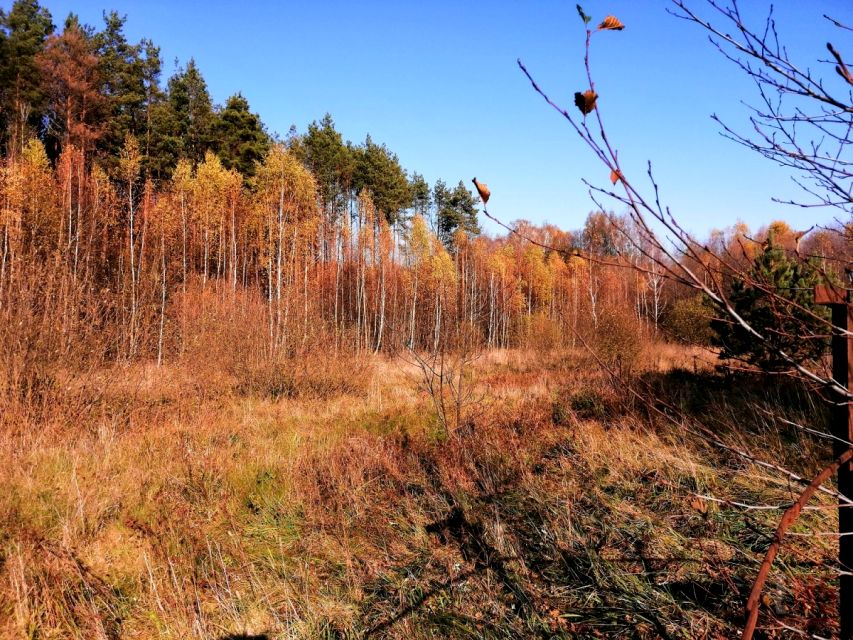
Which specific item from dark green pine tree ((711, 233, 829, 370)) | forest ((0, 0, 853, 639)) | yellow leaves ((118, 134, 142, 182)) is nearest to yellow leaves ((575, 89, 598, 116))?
forest ((0, 0, 853, 639))

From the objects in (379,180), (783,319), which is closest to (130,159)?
(379,180)

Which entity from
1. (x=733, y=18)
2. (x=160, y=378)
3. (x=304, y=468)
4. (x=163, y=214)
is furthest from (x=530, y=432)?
(x=163, y=214)

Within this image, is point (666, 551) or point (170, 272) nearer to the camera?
point (666, 551)

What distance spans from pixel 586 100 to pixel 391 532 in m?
4.26

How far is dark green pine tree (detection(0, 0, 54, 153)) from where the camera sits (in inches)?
927

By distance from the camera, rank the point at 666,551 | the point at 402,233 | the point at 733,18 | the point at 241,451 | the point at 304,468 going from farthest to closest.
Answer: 1. the point at 402,233
2. the point at 241,451
3. the point at 304,468
4. the point at 666,551
5. the point at 733,18

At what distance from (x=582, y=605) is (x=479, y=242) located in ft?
114

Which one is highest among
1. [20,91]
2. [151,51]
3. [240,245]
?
[151,51]

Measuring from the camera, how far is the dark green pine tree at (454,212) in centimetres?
4047

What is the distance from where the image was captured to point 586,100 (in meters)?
0.73

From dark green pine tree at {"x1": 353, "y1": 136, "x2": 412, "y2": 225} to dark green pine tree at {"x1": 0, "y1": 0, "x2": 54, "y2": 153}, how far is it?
17885mm

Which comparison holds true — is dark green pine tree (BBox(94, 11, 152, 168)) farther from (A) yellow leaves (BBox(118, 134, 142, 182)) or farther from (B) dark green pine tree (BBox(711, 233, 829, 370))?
(B) dark green pine tree (BBox(711, 233, 829, 370))

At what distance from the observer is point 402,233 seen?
117 feet

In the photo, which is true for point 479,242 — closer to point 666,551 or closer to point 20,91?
point 20,91
